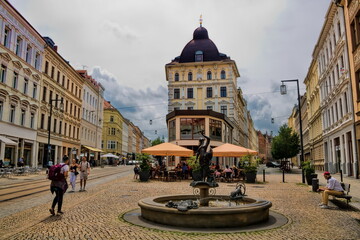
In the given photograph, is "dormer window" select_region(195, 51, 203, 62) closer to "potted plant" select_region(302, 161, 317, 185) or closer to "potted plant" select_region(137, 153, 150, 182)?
"potted plant" select_region(137, 153, 150, 182)

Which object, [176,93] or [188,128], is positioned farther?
[176,93]

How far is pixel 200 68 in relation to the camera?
53.5 metres

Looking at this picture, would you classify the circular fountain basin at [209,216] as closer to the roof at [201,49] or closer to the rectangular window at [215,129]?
the rectangular window at [215,129]

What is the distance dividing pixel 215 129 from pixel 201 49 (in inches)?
839

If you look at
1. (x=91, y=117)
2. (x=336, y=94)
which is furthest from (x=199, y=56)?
(x=336, y=94)

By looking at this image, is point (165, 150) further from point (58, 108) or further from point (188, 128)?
point (58, 108)

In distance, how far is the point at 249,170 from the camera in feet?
69.0

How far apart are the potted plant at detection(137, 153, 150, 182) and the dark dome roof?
36327 mm

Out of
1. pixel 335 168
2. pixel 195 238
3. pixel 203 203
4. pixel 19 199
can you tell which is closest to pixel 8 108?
pixel 19 199

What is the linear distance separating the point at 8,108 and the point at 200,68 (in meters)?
32.9

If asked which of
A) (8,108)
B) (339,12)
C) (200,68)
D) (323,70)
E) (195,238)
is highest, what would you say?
(200,68)

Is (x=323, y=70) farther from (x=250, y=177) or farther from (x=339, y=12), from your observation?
(x=250, y=177)

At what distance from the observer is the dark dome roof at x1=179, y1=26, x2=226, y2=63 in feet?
177

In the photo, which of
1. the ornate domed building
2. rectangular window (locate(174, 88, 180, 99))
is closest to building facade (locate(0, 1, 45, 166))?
the ornate domed building
